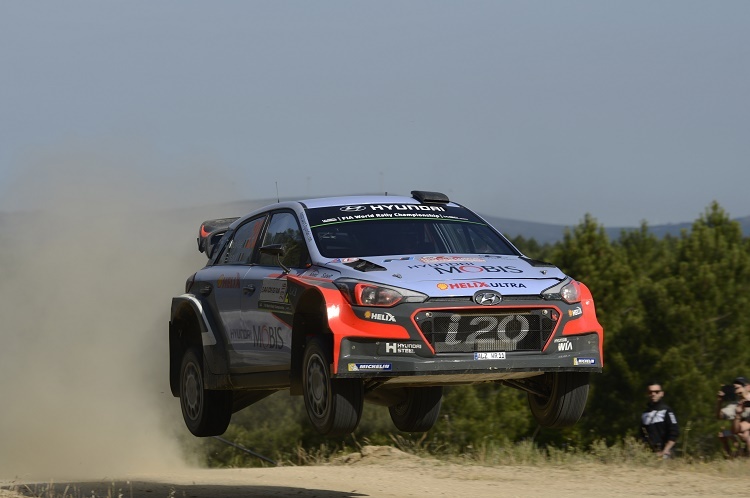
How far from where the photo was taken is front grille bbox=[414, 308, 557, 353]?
7.43 m

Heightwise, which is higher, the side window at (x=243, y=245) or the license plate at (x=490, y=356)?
the side window at (x=243, y=245)

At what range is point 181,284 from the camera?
33062mm

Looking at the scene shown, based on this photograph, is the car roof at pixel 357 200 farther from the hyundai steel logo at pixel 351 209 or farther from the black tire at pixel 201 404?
the black tire at pixel 201 404

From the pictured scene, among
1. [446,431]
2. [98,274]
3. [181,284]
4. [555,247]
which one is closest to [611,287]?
[555,247]

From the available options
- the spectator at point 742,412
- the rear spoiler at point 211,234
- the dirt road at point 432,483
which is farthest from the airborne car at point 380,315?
the spectator at point 742,412

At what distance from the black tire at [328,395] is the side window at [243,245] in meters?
1.76

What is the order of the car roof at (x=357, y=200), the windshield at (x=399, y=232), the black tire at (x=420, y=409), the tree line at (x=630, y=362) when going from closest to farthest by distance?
1. the windshield at (x=399, y=232)
2. the car roof at (x=357, y=200)
3. the black tire at (x=420, y=409)
4. the tree line at (x=630, y=362)

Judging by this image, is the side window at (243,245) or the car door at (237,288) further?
the side window at (243,245)

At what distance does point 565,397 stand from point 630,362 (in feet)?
143

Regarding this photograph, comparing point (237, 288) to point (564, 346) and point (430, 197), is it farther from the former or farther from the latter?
point (564, 346)

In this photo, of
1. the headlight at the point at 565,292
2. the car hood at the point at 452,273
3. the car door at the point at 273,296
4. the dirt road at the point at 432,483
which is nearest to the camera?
the car hood at the point at 452,273

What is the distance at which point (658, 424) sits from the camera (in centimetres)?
1330

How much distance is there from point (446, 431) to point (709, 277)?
13.6m

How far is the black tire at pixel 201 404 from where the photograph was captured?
9930 millimetres
